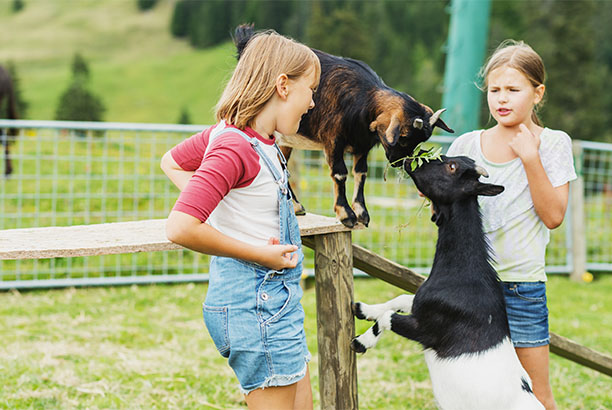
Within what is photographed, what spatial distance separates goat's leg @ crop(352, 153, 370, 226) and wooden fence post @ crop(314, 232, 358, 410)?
0.13m

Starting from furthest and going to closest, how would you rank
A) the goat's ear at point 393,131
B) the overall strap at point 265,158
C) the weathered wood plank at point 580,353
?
the weathered wood plank at point 580,353
the goat's ear at point 393,131
the overall strap at point 265,158

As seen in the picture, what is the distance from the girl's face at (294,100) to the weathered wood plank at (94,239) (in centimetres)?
60

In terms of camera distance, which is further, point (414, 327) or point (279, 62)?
point (414, 327)

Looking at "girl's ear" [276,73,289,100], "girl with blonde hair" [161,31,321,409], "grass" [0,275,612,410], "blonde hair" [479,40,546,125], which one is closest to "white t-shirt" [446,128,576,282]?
"blonde hair" [479,40,546,125]

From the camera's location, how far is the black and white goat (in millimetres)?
2455

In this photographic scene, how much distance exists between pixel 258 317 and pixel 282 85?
2.52ft

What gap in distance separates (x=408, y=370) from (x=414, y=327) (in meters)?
2.11

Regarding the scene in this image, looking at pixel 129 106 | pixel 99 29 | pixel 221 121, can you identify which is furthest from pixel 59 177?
pixel 99 29

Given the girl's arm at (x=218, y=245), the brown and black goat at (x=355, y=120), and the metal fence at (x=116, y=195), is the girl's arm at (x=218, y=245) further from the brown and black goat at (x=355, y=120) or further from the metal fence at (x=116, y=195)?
the metal fence at (x=116, y=195)

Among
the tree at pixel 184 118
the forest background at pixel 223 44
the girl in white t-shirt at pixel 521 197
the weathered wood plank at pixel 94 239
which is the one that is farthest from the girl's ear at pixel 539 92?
the forest background at pixel 223 44

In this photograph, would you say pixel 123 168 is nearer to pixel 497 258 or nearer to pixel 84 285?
pixel 84 285

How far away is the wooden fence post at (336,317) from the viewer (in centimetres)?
279

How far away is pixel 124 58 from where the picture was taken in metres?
30.5

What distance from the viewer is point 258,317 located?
2.13 meters
